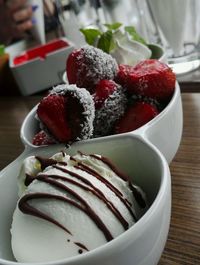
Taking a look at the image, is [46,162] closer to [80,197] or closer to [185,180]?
[80,197]

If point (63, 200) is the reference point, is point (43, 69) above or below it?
below

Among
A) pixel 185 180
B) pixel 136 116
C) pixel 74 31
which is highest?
pixel 136 116

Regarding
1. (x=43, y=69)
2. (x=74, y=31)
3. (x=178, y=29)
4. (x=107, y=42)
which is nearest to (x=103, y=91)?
(x=107, y=42)

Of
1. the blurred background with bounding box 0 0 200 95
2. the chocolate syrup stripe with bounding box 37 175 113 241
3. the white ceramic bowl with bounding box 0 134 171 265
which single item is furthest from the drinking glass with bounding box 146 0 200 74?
the chocolate syrup stripe with bounding box 37 175 113 241

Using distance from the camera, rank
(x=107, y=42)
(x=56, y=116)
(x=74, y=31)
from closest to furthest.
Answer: (x=56, y=116), (x=107, y=42), (x=74, y=31)

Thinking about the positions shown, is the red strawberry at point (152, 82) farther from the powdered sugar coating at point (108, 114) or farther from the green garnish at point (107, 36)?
the green garnish at point (107, 36)

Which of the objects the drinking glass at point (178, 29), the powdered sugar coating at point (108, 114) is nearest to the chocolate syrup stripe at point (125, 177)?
the powdered sugar coating at point (108, 114)

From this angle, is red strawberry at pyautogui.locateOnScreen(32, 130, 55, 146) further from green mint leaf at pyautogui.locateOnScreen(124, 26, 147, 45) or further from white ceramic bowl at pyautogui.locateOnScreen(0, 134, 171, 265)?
green mint leaf at pyautogui.locateOnScreen(124, 26, 147, 45)
